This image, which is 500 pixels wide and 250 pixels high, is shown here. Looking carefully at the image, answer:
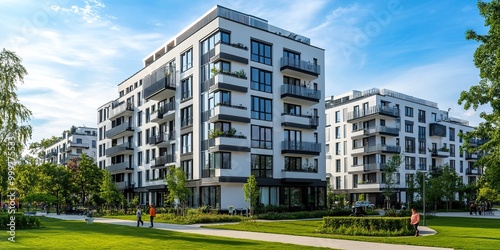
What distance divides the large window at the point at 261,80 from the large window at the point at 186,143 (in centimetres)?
868

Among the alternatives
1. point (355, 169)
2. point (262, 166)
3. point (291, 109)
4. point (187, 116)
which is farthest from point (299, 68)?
point (355, 169)

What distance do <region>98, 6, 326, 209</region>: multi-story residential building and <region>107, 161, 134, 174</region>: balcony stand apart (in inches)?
340

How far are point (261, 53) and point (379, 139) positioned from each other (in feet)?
101

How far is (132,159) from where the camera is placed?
67.8 m

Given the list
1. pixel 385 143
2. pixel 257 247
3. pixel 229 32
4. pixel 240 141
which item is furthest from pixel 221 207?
pixel 385 143

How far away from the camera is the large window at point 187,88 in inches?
2000

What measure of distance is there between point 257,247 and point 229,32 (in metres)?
31.7

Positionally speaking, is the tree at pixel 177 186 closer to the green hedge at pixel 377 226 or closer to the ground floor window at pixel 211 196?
the ground floor window at pixel 211 196

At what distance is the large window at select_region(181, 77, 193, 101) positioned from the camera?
167 feet

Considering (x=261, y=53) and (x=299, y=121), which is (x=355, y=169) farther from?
(x=261, y=53)

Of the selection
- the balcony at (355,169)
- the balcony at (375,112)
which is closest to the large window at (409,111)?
the balcony at (375,112)

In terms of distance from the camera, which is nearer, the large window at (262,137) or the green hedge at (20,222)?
the green hedge at (20,222)

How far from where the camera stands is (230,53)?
46.0 metres

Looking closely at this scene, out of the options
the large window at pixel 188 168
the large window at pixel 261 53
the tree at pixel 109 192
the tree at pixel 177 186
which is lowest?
the tree at pixel 109 192
